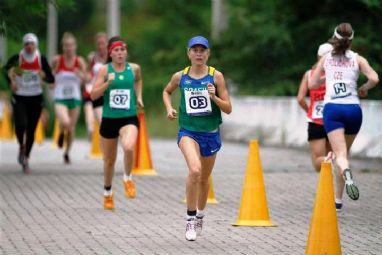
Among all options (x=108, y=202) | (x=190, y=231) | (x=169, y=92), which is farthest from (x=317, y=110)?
(x=190, y=231)

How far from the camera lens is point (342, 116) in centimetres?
1288

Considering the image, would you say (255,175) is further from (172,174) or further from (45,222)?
(172,174)

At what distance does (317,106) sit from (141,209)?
2.46 metres

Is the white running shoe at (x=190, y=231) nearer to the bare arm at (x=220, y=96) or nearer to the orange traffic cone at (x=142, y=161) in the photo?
the bare arm at (x=220, y=96)

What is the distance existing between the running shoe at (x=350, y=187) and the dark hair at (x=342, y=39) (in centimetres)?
140

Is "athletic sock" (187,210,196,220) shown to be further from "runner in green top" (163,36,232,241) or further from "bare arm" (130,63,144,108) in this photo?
"bare arm" (130,63,144,108)

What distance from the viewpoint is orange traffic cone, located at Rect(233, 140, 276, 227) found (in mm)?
12516

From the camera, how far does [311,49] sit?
30.3 meters

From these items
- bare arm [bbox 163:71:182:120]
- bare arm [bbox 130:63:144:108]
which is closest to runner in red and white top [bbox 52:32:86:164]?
bare arm [bbox 130:63:144:108]

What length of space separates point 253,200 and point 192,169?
144cm

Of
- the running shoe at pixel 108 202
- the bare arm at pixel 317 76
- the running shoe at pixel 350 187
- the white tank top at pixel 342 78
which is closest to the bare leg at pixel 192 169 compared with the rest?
the running shoe at pixel 350 187

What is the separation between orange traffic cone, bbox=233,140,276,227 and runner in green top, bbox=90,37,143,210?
1.97 metres

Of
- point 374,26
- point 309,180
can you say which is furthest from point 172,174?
point 374,26

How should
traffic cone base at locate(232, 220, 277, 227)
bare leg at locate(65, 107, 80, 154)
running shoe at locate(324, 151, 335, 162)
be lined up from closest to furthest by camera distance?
traffic cone base at locate(232, 220, 277, 227), running shoe at locate(324, 151, 335, 162), bare leg at locate(65, 107, 80, 154)
